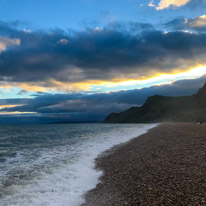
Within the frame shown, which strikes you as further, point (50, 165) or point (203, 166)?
point (50, 165)

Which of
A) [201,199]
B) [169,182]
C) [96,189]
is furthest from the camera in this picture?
[96,189]

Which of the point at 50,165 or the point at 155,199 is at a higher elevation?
the point at 155,199

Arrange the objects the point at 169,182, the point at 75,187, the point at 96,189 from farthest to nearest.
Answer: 1. the point at 75,187
2. the point at 96,189
3. the point at 169,182

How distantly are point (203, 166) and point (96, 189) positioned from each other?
759 centimetres

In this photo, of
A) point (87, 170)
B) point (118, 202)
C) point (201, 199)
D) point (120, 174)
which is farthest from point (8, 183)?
point (201, 199)

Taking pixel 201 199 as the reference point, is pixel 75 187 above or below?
below

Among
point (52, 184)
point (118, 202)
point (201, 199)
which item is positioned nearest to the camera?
point (201, 199)

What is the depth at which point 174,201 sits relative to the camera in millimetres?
8031

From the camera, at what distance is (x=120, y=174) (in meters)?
13.4

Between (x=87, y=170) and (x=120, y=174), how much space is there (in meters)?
4.00

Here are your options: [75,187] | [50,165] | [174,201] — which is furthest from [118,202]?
[50,165]

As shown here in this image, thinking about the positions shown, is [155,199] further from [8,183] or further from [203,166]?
[8,183]

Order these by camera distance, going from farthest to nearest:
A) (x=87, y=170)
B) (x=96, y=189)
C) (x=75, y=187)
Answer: (x=87, y=170) < (x=75, y=187) < (x=96, y=189)

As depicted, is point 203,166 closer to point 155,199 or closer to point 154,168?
point 154,168
